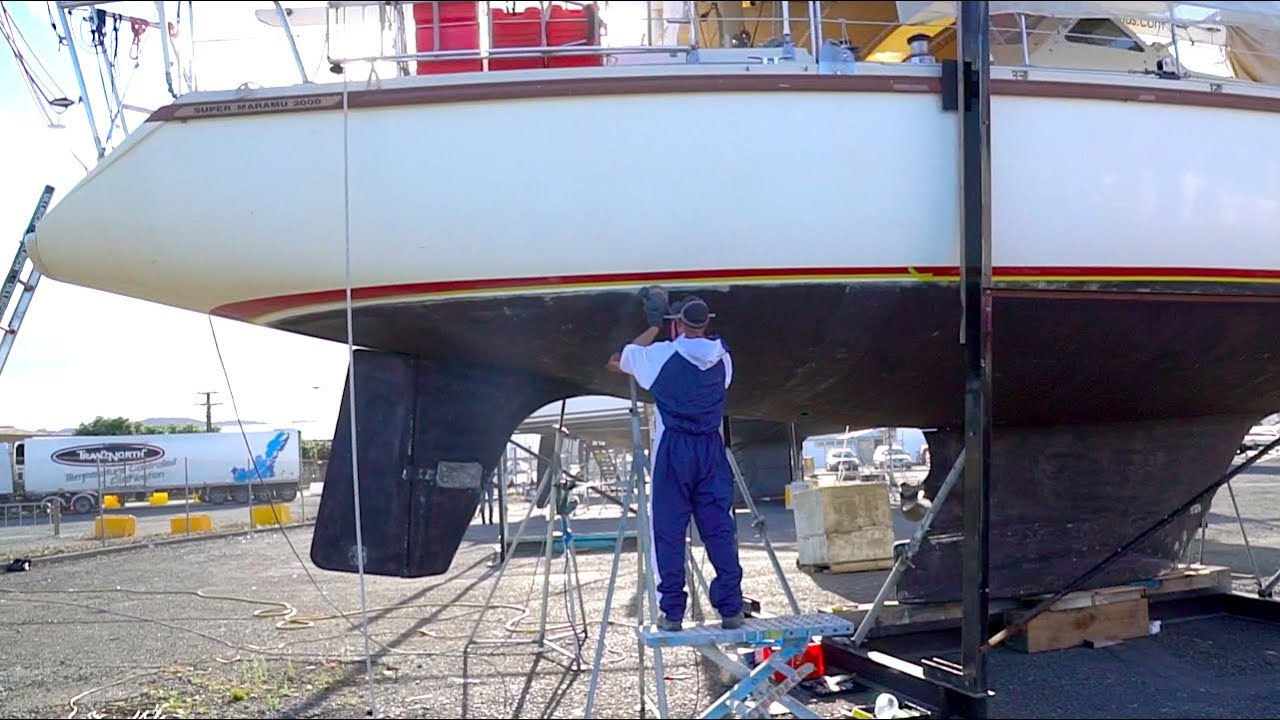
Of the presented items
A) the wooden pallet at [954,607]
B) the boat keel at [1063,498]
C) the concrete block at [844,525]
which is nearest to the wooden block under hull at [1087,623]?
the wooden pallet at [954,607]

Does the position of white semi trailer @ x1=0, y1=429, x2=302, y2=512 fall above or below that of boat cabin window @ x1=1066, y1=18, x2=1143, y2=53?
below

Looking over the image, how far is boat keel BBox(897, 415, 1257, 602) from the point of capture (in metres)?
4.59

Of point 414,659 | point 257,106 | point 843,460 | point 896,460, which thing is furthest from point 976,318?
point 896,460

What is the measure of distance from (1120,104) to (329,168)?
9.10 feet

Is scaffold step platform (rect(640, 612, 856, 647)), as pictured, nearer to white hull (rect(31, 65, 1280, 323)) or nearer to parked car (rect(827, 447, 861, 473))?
white hull (rect(31, 65, 1280, 323))

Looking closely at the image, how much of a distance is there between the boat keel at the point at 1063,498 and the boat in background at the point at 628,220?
551mm

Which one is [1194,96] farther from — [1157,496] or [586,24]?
[586,24]

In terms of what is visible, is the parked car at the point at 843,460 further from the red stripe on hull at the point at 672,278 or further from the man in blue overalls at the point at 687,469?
the man in blue overalls at the point at 687,469

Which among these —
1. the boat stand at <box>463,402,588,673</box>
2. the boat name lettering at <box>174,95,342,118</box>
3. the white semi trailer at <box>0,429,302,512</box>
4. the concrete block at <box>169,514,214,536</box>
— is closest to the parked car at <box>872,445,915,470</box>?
the white semi trailer at <box>0,429,302,512</box>

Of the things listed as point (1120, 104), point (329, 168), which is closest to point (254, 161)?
point (329, 168)

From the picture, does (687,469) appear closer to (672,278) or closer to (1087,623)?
(672,278)

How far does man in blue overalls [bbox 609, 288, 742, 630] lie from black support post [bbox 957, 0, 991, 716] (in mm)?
787

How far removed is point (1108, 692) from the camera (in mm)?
3879

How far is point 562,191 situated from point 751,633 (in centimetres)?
154
